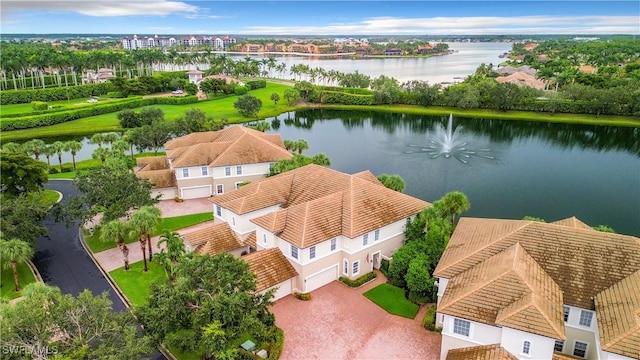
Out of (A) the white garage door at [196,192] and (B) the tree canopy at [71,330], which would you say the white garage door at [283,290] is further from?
(A) the white garage door at [196,192]

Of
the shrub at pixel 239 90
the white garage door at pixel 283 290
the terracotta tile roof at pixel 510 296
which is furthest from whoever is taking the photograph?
the shrub at pixel 239 90

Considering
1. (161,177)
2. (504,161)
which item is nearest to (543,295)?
(161,177)

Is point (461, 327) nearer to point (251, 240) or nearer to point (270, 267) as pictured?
point (270, 267)

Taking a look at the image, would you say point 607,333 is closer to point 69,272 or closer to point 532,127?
point 69,272

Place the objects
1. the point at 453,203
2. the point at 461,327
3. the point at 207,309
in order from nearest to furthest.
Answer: the point at 207,309 → the point at 461,327 → the point at 453,203

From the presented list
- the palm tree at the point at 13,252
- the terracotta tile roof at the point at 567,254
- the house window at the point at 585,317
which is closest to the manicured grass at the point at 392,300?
the terracotta tile roof at the point at 567,254

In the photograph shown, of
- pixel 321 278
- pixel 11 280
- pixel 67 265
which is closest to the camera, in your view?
pixel 321 278
